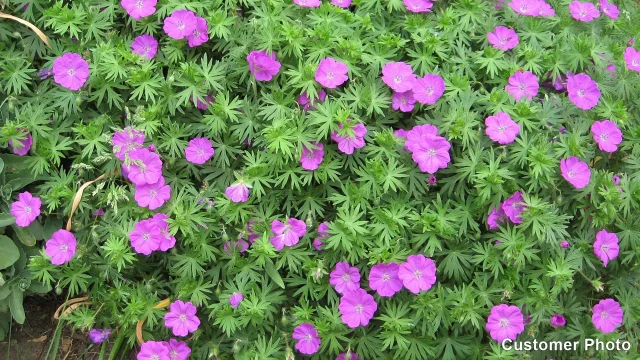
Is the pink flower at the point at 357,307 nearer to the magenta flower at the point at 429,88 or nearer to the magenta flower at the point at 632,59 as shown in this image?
the magenta flower at the point at 429,88

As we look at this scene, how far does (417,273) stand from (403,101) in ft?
2.67

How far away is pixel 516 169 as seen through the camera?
2982 mm

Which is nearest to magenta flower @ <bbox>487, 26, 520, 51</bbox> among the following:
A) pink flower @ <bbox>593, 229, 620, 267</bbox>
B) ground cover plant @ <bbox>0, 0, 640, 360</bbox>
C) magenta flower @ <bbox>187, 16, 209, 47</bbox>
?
ground cover plant @ <bbox>0, 0, 640, 360</bbox>

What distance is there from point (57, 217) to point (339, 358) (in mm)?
1509

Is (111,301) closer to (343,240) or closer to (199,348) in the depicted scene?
(199,348)

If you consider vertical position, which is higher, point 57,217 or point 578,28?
point 578,28

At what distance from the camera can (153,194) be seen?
2910 mm

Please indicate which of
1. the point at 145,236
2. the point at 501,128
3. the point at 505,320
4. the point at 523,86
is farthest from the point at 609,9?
the point at 145,236

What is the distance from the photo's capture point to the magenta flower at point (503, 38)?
326 centimetres

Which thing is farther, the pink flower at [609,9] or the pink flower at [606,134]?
the pink flower at [609,9]

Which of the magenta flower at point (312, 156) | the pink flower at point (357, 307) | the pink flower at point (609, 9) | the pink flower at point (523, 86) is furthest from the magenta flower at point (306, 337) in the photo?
the pink flower at point (609, 9)

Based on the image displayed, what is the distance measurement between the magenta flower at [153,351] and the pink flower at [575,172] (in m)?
1.95

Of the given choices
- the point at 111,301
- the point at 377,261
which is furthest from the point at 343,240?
the point at 111,301

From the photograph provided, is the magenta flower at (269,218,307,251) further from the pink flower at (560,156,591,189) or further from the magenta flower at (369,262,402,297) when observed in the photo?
the pink flower at (560,156,591,189)
